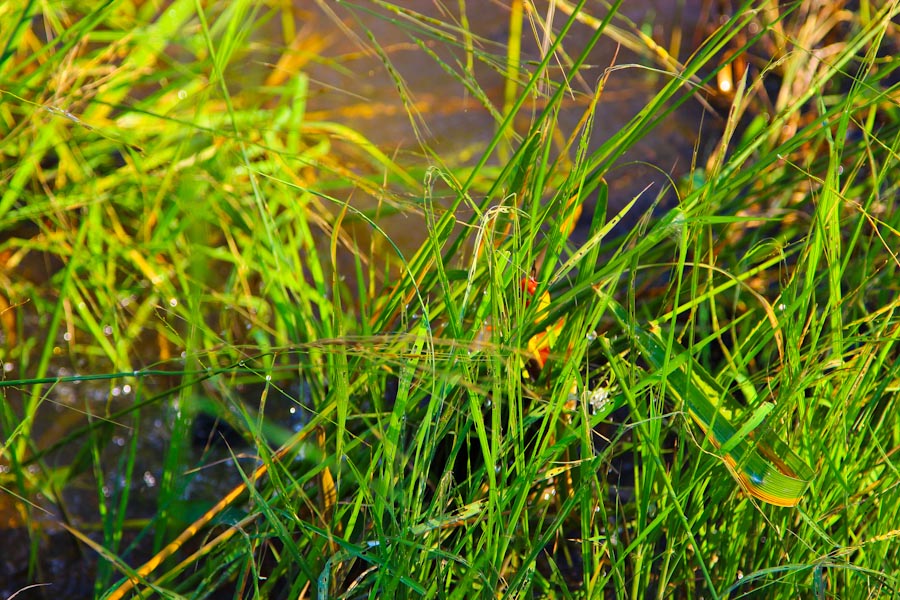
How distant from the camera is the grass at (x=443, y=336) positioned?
2.81 ft

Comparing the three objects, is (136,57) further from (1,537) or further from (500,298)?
(500,298)

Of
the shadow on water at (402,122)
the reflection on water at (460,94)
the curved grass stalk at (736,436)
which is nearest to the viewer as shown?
the curved grass stalk at (736,436)

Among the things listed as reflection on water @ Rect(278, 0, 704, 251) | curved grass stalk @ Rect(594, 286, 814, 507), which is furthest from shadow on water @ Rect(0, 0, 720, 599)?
curved grass stalk @ Rect(594, 286, 814, 507)

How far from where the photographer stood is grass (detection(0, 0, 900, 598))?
86 centimetres

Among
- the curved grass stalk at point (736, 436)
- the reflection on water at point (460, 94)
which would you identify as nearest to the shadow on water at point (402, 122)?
the reflection on water at point (460, 94)

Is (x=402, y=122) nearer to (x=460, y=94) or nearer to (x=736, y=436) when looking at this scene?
(x=460, y=94)

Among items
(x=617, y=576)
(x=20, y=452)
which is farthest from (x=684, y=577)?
(x=20, y=452)

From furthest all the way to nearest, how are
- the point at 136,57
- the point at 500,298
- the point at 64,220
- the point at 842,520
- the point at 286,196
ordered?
the point at 136,57 < the point at 64,220 < the point at 286,196 < the point at 842,520 < the point at 500,298

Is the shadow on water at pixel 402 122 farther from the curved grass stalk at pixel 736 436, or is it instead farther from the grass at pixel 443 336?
the curved grass stalk at pixel 736 436

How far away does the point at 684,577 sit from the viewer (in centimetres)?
100

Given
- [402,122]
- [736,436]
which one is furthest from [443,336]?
[402,122]

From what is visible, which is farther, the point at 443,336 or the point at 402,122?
the point at 402,122

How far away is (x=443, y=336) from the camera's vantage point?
1031 mm

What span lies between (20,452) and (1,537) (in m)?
0.15
